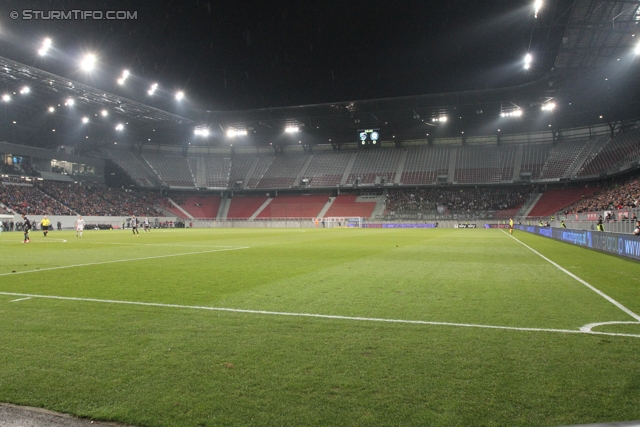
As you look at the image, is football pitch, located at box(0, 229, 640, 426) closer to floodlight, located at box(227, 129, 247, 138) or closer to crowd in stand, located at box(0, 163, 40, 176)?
crowd in stand, located at box(0, 163, 40, 176)

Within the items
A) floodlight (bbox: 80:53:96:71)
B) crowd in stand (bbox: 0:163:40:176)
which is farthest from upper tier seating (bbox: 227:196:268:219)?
floodlight (bbox: 80:53:96:71)

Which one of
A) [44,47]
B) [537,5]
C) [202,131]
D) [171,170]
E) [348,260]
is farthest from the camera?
[171,170]

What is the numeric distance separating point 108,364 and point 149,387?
2.92ft

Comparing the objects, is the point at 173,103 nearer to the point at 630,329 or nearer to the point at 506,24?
the point at 506,24

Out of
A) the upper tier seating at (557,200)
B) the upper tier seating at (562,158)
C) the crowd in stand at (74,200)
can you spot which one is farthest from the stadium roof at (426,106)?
the upper tier seating at (557,200)

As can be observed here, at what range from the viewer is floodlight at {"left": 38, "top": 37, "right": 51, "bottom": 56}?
35.2 m

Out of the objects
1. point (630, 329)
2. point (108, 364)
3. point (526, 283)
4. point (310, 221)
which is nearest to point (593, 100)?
point (310, 221)

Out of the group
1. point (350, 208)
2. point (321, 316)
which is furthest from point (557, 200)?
point (321, 316)

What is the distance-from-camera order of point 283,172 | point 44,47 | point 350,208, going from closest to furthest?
point 44,47, point 350,208, point 283,172

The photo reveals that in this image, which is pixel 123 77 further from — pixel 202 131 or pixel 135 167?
pixel 135 167

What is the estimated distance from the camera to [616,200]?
43281mm

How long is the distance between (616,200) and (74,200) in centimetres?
7070

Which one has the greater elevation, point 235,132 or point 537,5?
point 537,5

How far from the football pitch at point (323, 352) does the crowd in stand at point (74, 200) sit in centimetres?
5291
